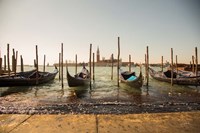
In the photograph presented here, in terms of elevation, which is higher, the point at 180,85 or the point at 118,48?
the point at 118,48

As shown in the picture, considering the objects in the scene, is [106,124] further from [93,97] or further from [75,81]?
[75,81]

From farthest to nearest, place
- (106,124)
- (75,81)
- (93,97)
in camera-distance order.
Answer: (75,81) → (93,97) → (106,124)

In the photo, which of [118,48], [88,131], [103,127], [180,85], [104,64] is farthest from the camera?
[104,64]

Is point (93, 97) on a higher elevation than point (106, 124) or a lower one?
lower

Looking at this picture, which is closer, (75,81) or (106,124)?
(106,124)

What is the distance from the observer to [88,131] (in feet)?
11.6

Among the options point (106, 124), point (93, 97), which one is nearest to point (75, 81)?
point (93, 97)

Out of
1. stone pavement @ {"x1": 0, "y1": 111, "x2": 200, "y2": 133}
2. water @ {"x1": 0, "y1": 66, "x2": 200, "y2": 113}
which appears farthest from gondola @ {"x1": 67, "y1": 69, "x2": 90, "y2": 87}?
stone pavement @ {"x1": 0, "y1": 111, "x2": 200, "y2": 133}

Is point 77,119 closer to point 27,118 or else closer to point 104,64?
point 27,118

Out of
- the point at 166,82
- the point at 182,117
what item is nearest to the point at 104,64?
the point at 166,82

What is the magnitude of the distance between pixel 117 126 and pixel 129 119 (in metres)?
0.60

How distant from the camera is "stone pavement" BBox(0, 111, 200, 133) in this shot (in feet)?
11.8

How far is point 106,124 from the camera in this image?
13.0 ft

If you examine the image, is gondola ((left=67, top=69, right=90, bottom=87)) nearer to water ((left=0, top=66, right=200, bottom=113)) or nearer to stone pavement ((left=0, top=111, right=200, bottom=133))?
water ((left=0, top=66, right=200, bottom=113))
